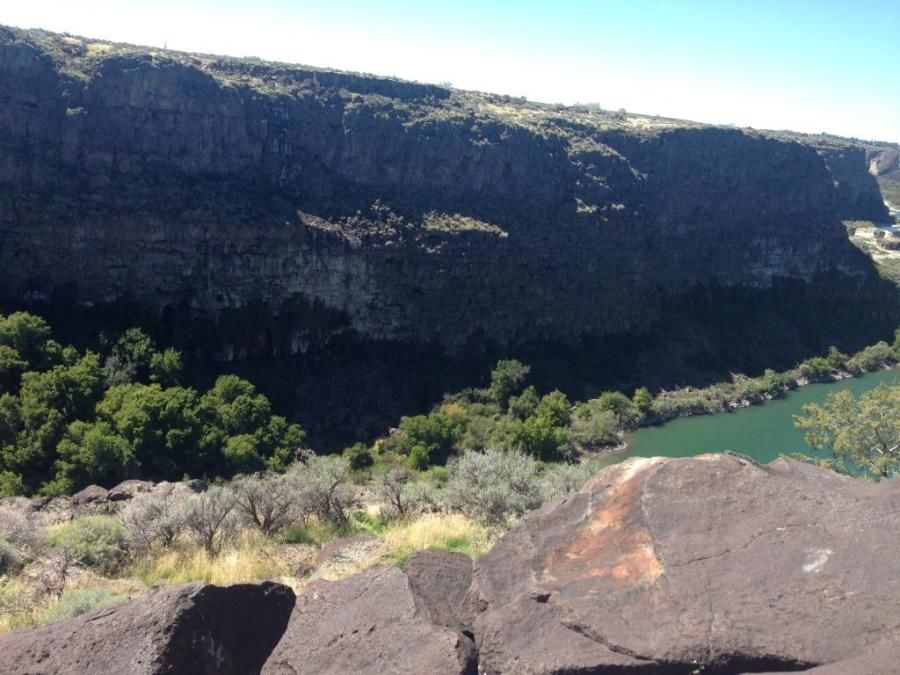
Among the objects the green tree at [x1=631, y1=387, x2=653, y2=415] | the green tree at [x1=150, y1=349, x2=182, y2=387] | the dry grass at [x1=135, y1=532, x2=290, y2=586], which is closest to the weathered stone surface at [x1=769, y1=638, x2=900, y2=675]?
the dry grass at [x1=135, y1=532, x2=290, y2=586]

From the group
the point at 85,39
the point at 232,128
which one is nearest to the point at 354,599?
the point at 232,128

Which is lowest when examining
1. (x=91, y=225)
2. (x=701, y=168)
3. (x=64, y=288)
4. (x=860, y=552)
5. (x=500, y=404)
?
(x=500, y=404)

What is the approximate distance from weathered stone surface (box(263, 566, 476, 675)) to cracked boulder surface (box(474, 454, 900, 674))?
362mm

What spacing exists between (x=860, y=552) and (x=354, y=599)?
13.7 feet

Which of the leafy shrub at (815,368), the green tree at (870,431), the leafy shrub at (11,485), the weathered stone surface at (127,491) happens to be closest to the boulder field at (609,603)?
the weathered stone surface at (127,491)

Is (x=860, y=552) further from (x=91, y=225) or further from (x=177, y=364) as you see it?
(x=91, y=225)

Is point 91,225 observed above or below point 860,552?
below

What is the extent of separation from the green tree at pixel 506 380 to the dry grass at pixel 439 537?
32.7 meters

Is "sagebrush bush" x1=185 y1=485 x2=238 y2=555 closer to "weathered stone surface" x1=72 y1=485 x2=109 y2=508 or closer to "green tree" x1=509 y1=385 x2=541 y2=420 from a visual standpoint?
"weathered stone surface" x1=72 y1=485 x2=109 y2=508

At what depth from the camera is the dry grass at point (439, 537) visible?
36.3 feet

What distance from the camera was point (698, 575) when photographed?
567cm

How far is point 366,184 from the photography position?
53.1 m

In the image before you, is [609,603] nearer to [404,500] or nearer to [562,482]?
[404,500]

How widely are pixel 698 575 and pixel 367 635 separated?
2.75 meters
